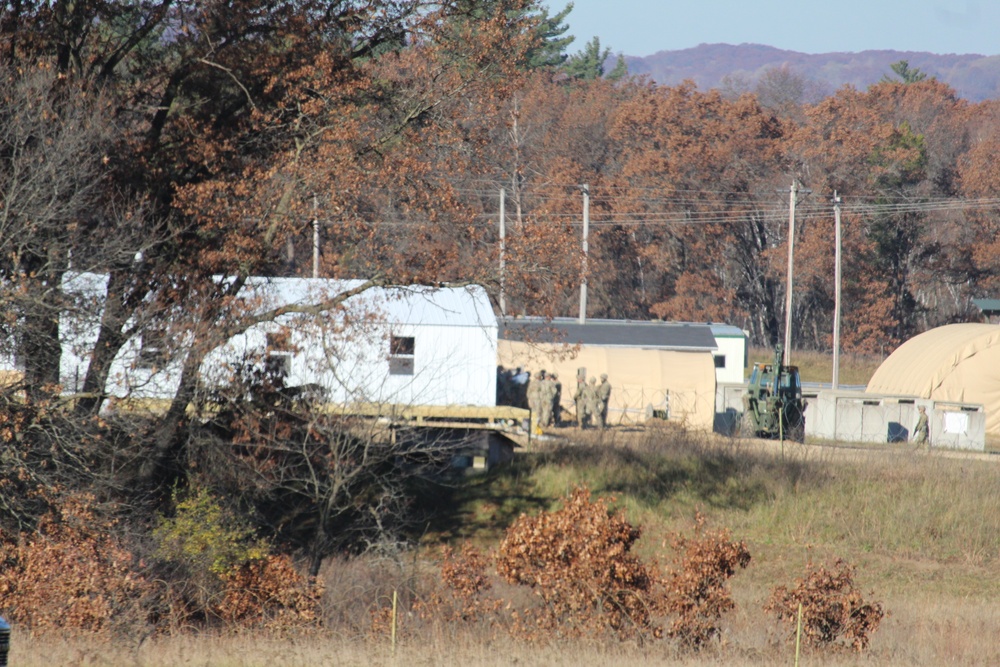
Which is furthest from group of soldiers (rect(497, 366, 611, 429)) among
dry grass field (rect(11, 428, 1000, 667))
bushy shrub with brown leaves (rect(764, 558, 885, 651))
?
bushy shrub with brown leaves (rect(764, 558, 885, 651))

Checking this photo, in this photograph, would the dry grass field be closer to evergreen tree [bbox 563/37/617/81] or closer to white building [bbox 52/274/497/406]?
white building [bbox 52/274/497/406]

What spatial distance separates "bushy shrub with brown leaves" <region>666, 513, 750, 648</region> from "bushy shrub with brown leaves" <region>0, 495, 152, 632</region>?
627cm

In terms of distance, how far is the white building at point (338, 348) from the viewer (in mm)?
17578

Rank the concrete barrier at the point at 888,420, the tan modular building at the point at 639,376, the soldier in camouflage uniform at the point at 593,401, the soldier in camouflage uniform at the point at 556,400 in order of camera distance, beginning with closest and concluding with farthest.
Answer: the concrete barrier at the point at 888,420
the soldier in camouflage uniform at the point at 556,400
the soldier in camouflage uniform at the point at 593,401
the tan modular building at the point at 639,376

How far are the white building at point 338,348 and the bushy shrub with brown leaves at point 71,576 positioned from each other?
2073 millimetres

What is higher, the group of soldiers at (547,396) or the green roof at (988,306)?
the green roof at (988,306)

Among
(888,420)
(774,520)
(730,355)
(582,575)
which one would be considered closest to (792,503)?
(774,520)

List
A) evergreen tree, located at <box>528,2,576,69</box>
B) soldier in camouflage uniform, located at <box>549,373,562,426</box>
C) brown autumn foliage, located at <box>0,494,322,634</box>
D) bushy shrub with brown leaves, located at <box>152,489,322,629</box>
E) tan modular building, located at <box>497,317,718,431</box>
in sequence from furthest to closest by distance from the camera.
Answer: evergreen tree, located at <box>528,2,576,69</box> → tan modular building, located at <box>497,317,718,431</box> → soldier in camouflage uniform, located at <box>549,373,562,426</box> → bushy shrub with brown leaves, located at <box>152,489,322,629</box> → brown autumn foliage, located at <box>0,494,322,634</box>

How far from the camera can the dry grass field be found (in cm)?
1631

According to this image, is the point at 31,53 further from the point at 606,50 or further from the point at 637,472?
the point at 606,50

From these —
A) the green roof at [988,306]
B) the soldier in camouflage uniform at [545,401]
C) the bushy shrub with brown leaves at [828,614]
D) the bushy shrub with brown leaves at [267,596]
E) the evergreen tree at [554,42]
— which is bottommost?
the bushy shrub with brown leaves at [267,596]

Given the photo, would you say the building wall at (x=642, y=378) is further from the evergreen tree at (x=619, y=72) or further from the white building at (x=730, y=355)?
the evergreen tree at (x=619, y=72)

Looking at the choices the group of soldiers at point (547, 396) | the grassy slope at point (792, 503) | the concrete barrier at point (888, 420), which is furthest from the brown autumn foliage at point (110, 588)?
the concrete barrier at point (888, 420)

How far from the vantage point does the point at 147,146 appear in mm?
18938
